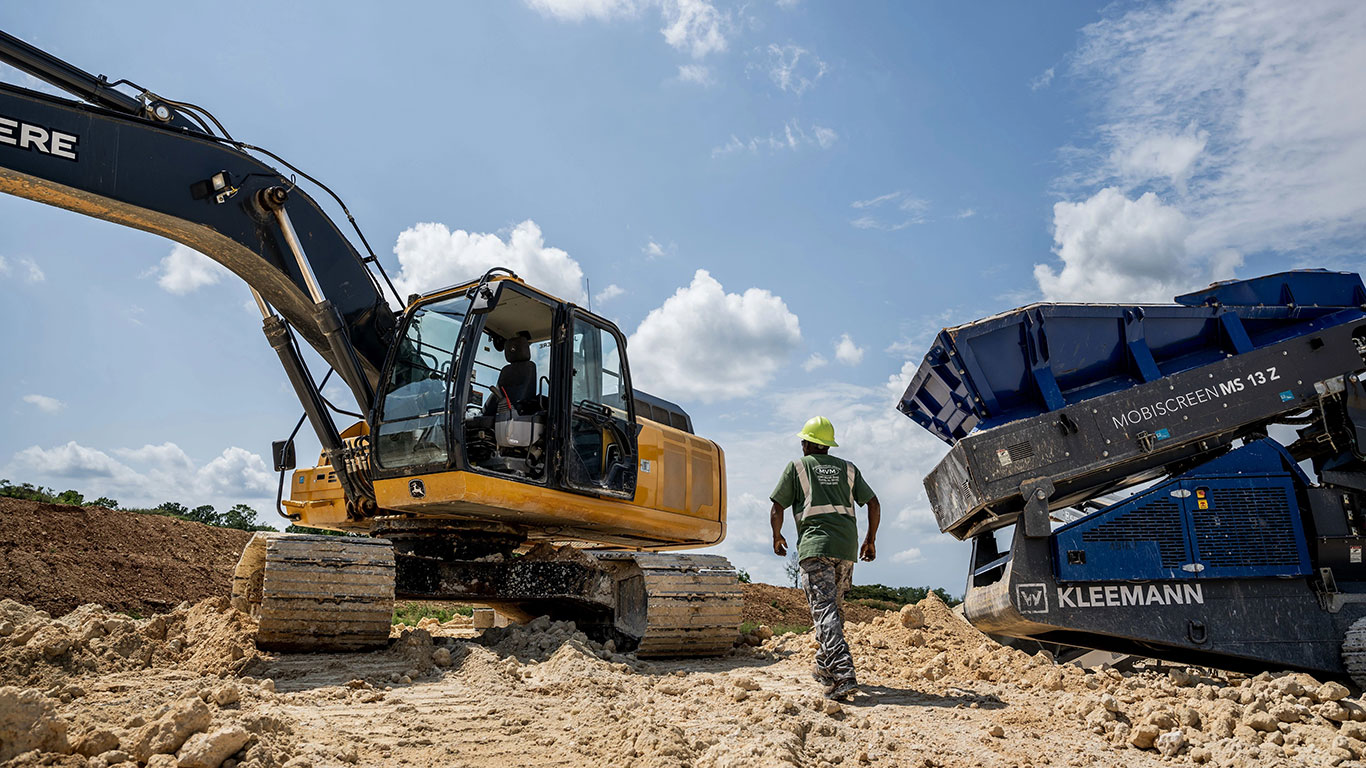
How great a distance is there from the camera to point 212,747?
3449 millimetres

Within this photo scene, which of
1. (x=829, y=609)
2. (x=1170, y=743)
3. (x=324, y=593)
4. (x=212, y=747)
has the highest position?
(x=324, y=593)

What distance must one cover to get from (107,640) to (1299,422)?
8.08 m

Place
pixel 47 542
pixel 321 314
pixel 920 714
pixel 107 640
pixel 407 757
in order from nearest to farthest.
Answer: pixel 407 757 → pixel 920 714 → pixel 107 640 → pixel 321 314 → pixel 47 542

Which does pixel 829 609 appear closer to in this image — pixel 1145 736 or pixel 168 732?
pixel 1145 736

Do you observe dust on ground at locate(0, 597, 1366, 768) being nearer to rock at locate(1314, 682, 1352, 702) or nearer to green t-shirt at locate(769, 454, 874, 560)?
rock at locate(1314, 682, 1352, 702)

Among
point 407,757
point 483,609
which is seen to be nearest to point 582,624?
point 483,609

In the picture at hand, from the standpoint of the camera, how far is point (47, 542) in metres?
13.8

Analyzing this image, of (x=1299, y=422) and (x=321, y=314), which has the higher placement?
(x=321, y=314)

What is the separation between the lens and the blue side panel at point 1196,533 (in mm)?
6172

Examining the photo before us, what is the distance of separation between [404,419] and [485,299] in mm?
1081

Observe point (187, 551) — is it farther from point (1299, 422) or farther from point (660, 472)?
point (1299, 422)

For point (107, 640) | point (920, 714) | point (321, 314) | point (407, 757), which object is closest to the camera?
point (407, 757)

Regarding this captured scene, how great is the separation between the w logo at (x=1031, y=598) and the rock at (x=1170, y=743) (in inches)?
58.0

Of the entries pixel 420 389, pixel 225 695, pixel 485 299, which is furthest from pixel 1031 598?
pixel 225 695
